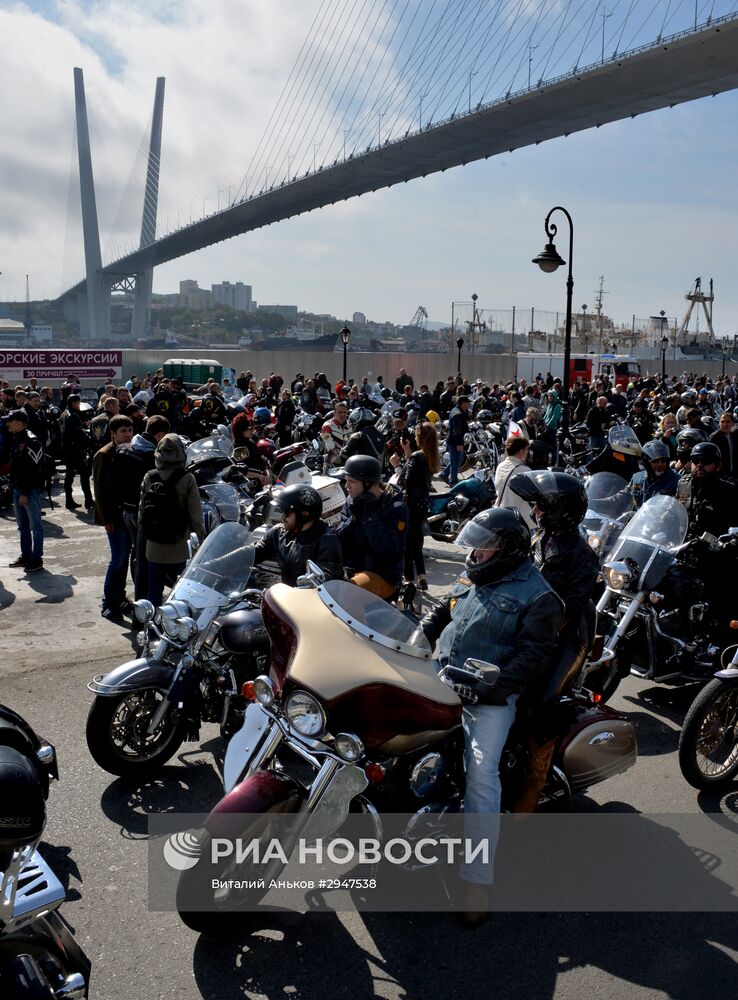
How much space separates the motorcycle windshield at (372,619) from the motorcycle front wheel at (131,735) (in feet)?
5.20

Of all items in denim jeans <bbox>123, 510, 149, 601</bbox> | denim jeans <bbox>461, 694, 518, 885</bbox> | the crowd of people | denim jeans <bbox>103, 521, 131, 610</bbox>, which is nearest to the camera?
denim jeans <bbox>461, 694, 518, 885</bbox>

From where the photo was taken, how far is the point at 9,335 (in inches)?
4139

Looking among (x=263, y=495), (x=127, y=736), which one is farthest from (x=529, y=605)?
(x=263, y=495)

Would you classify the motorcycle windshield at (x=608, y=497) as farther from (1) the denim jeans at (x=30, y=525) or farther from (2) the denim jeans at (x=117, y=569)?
(1) the denim jeans at (x=30, y=525)

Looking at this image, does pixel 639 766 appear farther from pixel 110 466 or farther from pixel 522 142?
pixel 522 142

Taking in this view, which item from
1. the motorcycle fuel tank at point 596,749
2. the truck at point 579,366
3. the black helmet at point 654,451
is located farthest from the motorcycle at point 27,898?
the truck at point 579,366

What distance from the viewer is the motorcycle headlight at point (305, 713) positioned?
2994 millimetres

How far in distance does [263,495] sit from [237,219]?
57576 millimetres

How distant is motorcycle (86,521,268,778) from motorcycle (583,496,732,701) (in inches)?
87.7

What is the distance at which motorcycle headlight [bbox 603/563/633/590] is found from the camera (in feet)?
18.0

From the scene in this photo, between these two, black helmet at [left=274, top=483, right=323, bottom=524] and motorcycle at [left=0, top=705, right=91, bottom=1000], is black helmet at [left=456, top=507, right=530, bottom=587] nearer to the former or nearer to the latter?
black helmet at [left=274, top=483, right=323, bottom=524]

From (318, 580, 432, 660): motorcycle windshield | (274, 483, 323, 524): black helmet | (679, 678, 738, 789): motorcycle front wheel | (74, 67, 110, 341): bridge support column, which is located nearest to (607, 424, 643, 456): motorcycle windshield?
(679, 678, 738, 789): motorcycle front wheel

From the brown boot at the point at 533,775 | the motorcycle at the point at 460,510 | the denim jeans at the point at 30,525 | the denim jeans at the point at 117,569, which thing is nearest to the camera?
the brown boot at the point at 533,775

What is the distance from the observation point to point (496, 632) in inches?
145
